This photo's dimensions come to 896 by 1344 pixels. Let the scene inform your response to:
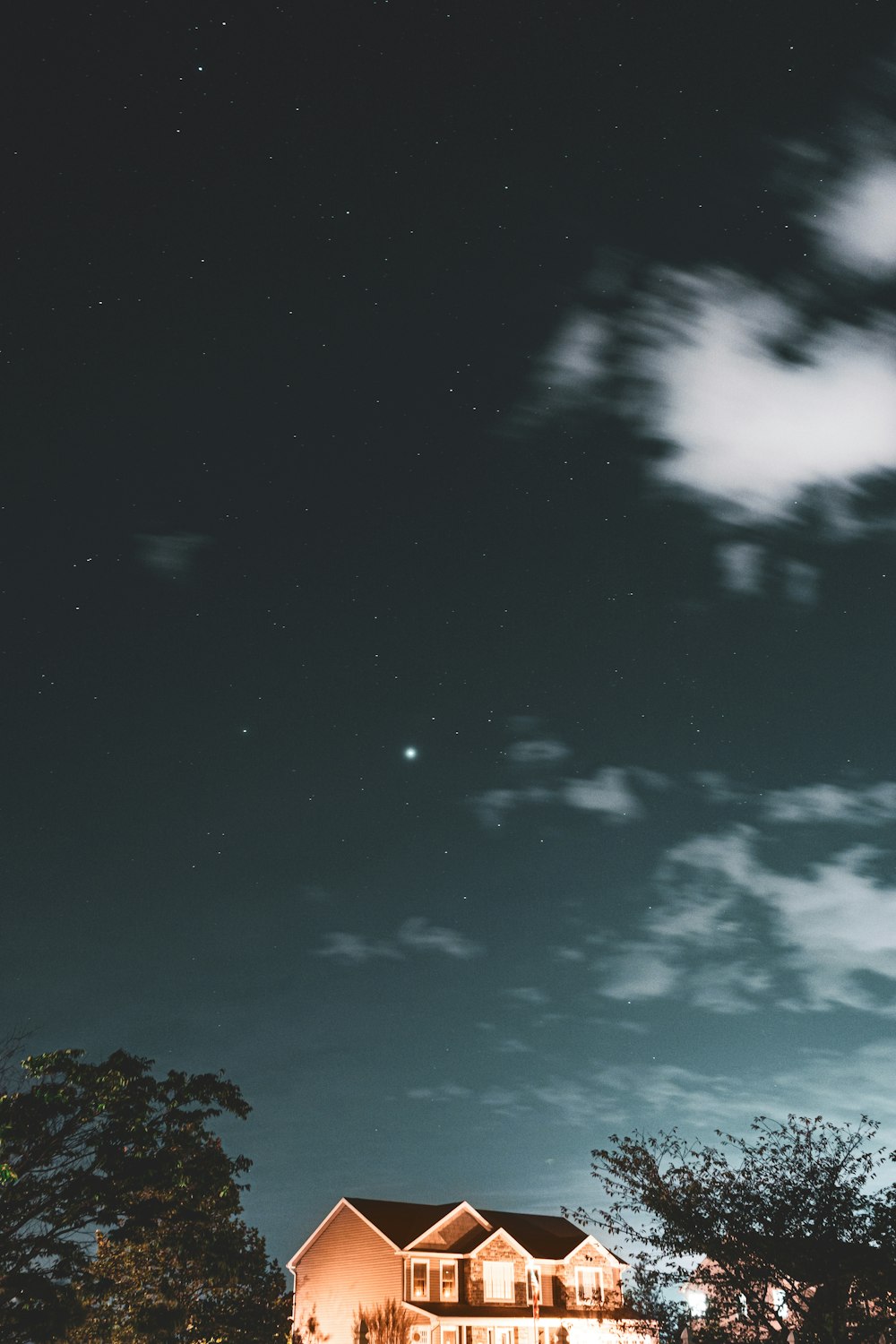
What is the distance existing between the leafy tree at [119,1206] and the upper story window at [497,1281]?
22783mm

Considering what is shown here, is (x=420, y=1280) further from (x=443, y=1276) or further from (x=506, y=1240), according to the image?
(x=506, y=1240)

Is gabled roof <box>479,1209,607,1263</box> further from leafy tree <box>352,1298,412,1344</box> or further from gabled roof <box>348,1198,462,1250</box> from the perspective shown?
leafy tree <box>352,1298,412,1344</box>

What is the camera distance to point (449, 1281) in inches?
2190

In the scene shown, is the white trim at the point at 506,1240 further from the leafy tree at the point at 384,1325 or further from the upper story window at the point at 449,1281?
the leafy tree at the point at 384,1325

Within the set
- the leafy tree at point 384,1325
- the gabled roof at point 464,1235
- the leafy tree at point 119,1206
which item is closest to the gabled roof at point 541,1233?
the gabled roof at point 464,1235

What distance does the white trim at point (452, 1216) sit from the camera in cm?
5526

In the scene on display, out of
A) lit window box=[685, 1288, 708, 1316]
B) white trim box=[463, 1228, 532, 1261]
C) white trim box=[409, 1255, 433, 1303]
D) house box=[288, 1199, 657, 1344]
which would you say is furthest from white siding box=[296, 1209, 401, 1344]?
lit window box=[685, 1288, 708, 1316]

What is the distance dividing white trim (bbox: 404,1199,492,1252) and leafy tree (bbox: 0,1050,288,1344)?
2010cm

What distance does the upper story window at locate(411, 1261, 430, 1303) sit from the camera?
54375mm

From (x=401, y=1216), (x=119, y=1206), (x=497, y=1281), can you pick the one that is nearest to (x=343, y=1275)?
(x=401, y=1216)

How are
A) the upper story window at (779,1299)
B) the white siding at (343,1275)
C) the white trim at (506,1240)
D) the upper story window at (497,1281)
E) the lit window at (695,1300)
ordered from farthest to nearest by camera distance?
the white trim at (506,1240), the upper story window at (497,1281), the white siding at (343,1275), the lit window at (695,1300), the upper story window at (779,1299)

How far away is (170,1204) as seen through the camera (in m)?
29.5

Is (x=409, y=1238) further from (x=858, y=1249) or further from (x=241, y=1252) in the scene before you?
(x=858, y=1249)

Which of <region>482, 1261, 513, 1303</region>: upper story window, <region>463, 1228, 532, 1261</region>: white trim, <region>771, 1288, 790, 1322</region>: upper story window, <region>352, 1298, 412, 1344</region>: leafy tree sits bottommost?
<region>352, 1298, 412, 1344</region>: leafy tree
